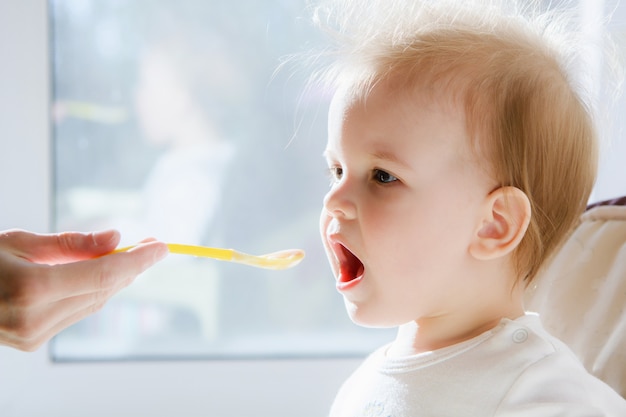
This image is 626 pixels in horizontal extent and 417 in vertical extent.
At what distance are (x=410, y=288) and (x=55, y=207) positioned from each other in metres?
0.90

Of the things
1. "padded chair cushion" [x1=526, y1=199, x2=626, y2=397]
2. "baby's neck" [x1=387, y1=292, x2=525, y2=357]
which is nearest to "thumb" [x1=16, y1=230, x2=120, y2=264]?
"baby's neck" [x1=387, y1=292, x2=525, y2=357]

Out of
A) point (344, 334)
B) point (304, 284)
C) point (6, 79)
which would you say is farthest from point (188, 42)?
point (344, 334)

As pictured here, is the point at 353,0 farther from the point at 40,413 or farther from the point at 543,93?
the point at 40,413

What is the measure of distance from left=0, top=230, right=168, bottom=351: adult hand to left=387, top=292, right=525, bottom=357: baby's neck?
300 mm

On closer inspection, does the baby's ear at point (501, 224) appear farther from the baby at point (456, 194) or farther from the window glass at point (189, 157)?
the window glass at point (189, 157)

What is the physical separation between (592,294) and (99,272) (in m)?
Answer: 0.58

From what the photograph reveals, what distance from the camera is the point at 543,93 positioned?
82 cm

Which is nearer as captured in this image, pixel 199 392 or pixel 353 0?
pixel 353 0

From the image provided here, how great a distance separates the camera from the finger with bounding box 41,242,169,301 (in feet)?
2.55

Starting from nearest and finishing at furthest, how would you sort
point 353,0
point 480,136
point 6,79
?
point 480,136 < point 353,0 < point 6,79

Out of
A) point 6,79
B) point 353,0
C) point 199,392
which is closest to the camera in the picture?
point 353,0

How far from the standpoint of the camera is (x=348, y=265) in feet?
2.85

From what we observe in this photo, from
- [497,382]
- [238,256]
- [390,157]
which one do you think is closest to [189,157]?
[238,256]

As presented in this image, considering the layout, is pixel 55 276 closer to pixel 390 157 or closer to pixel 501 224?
pixel 390 157
